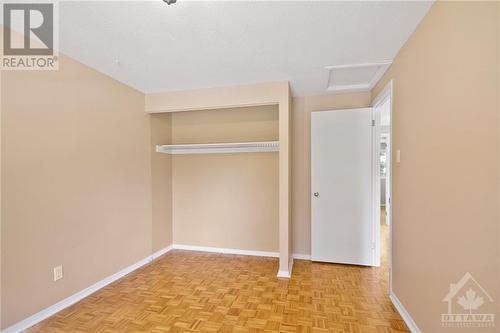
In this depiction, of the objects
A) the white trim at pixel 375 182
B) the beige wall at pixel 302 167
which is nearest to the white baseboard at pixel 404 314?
the white trim at pixel 375 182

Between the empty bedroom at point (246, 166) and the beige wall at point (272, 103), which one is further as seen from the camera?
the beige wall at point (272, 103)

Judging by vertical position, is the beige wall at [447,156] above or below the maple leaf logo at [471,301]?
above

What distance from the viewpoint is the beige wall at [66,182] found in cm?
183

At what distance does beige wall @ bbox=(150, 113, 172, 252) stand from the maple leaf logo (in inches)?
133

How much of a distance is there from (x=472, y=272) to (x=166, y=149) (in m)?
3.63

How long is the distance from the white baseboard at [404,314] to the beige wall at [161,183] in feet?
10.1

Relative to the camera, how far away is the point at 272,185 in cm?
348

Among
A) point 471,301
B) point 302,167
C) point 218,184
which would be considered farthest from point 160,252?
point 471,301

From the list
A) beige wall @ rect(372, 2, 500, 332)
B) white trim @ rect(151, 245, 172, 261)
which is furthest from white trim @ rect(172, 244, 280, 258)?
beige wall @ rect(372, 2, 500, 332)

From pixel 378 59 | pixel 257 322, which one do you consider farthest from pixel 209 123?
pixel 257 322

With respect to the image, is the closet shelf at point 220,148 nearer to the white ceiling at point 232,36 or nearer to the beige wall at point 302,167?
the beige wall at point 302,167

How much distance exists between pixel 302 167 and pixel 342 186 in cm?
62

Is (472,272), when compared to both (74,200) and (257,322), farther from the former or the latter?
(74,200)

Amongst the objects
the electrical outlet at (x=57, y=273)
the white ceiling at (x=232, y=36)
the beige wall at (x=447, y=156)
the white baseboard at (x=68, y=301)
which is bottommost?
the white baseboard at (x=68, y=301)
